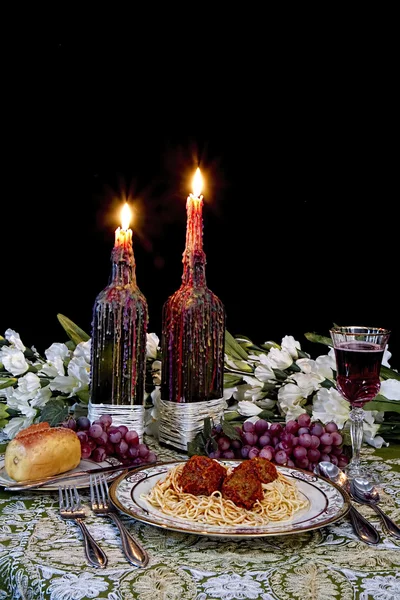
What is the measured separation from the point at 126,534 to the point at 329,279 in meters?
2.83

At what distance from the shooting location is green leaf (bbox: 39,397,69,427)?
2.20 meters

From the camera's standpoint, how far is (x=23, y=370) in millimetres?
2551

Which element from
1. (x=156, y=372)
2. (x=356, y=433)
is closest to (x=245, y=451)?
(x=356, y=433)

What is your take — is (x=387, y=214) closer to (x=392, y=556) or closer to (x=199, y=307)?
(x=199, y=307)

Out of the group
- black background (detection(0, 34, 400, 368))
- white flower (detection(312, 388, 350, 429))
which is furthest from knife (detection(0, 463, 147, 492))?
black background (detection(0, 34, 400, 368))

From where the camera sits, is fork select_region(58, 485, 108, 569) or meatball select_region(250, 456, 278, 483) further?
meatball select_region(250, 456, 278, 483)

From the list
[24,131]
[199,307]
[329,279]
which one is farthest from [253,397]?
[24,131]

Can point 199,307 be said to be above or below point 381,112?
below

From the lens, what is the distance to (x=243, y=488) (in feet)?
5.33

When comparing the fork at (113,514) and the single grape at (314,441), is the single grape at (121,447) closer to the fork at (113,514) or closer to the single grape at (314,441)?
the fork at (113,514)

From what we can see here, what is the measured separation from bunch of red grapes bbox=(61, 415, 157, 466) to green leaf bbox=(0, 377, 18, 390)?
584mm

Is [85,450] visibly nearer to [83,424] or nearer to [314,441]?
[83,424]

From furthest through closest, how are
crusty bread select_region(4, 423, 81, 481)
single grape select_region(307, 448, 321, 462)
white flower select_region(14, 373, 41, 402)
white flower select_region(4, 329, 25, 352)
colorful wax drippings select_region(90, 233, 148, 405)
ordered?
white flower select_region(4, 329, 25, 352) < white flower select_region(14, 373, 41, 402) < colorful wax drippings select_region(90, 233, 148, 405) < single grape select_region(307, 448, 321, 462) < crusty bread select_region(4, 423, 81, 481)

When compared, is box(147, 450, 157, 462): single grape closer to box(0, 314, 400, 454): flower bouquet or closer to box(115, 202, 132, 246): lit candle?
box(0, 314, 400, 454): flower bouquet
